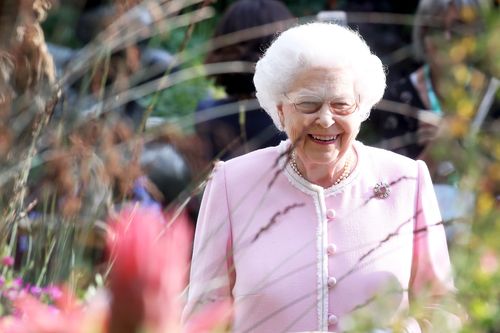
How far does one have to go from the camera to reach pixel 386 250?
321 centimetres

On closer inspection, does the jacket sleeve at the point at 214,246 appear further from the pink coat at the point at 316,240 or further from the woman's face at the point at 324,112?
the woman's face at the point at 324,112

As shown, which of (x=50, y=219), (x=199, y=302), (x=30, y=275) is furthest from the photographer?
(x=30, y=275)

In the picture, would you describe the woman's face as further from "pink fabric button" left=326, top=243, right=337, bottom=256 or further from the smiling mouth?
"pink fabric button" left=326, top=243, right=337, bottom=256

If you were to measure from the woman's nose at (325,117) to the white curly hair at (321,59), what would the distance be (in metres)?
0.11

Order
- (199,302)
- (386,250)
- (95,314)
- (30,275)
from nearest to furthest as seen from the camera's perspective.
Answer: (95,314) → (199,302) → (386,250) → (30,275)

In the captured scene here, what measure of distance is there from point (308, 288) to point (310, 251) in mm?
129

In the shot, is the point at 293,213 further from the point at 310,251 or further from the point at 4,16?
the point at 4,16

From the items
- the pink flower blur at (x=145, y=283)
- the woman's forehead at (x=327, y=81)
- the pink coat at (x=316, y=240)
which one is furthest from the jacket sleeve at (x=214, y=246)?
the pink flower blur at (x=145, y=283)

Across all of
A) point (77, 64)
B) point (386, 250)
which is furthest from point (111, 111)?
point (386, 250)

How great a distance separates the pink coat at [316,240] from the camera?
10.4ft

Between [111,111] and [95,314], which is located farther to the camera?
[111,111]

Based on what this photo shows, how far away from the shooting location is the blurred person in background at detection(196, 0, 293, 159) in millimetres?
4750

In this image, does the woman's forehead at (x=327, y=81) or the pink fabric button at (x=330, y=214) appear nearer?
the woman's forehead at (x=327, y=81)

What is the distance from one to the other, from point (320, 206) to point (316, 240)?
4.5 inches
